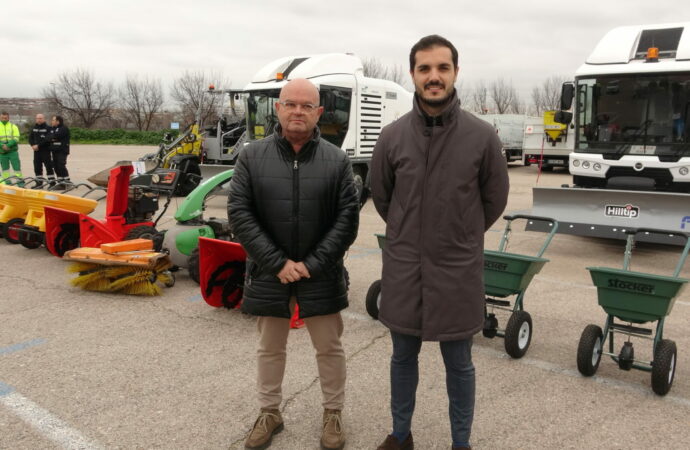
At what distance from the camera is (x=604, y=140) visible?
27.3 ft

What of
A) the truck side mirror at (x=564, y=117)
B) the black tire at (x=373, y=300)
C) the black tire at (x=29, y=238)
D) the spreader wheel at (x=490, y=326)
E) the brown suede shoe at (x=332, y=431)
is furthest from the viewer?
the truck side mirror at (x=564, y=117)

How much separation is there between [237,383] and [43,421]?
111 cm

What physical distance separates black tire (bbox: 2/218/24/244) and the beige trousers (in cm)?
612

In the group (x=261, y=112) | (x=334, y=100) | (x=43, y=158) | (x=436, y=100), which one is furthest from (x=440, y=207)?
(x=43, y=158)

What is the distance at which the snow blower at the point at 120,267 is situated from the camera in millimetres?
5289

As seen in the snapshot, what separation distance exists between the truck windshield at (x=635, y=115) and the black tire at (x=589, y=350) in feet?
16.6

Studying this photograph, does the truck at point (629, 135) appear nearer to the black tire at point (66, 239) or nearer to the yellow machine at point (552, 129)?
the black tire at point (66, 239)

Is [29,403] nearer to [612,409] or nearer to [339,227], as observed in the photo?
[339,227]

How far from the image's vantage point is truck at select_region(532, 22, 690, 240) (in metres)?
7.23

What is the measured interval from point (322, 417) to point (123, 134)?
169 ft

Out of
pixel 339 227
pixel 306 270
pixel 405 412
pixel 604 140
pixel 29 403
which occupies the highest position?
pixel 604 140

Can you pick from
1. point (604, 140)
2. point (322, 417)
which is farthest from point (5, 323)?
point (604, 140)

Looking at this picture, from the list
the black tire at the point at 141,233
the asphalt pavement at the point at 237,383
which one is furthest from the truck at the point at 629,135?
the black tire at the point at 141,233

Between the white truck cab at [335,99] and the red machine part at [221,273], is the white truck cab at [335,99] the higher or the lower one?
the higher one
